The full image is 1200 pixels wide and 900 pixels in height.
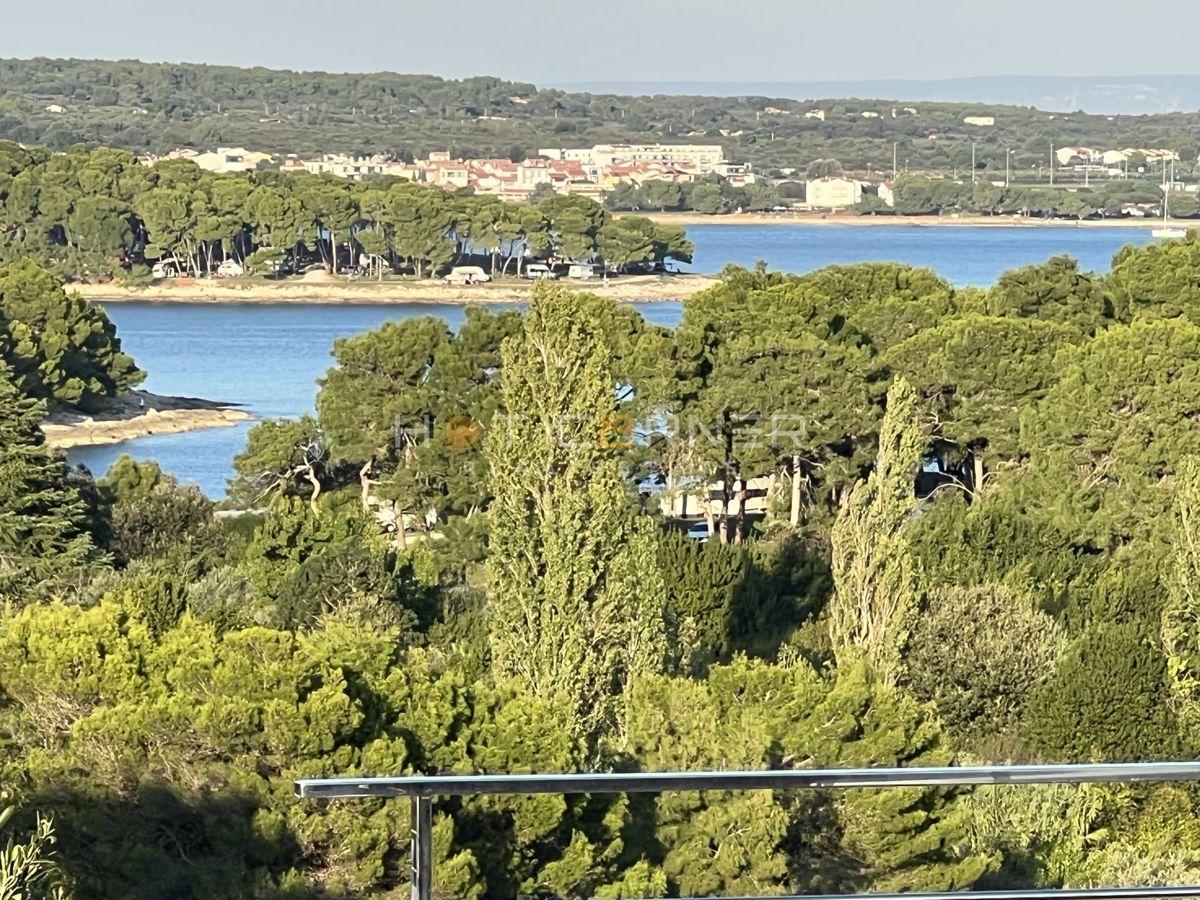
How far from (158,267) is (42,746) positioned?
207ft

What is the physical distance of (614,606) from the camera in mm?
9961

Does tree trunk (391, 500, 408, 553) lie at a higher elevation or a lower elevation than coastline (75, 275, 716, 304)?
higher

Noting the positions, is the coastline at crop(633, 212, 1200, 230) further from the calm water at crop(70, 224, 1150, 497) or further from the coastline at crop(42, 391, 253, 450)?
the coastline at crop(42, 391, 253, 450)

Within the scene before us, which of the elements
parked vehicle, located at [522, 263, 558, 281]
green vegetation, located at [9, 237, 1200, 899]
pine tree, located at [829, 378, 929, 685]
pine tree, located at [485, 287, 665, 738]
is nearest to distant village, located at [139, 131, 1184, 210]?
parked vehicle, located at [522, 263, 558, 281]

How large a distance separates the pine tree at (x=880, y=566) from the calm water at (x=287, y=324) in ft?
59.8

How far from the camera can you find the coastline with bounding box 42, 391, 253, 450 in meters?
35.6

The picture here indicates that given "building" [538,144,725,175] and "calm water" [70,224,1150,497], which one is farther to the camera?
"building" [538,144,725,175]

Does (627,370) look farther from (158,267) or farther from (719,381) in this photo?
(158,267)

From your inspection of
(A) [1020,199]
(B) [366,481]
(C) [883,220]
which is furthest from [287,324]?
(C) [883,220]

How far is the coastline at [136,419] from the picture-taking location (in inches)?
1403

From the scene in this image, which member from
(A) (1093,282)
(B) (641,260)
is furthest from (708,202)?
(A) (1093,282)

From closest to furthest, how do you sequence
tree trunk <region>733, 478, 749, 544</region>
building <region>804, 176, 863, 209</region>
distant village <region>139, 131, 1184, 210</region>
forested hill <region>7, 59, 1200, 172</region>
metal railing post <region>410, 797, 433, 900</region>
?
metal railing post <region>410, 797, 433, 900</region>, tree trunk <region>733, 478, 749, 544</region>, distant village <region>139, 131, 1184, 210</region>, building <region>804, 176, 863, 209</region>, forested hill <region>7, 59, 1200, 172</region>

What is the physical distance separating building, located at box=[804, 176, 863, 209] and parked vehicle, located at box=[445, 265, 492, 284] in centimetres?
4923

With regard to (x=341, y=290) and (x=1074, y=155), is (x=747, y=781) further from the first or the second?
(x=1074, y=155)
